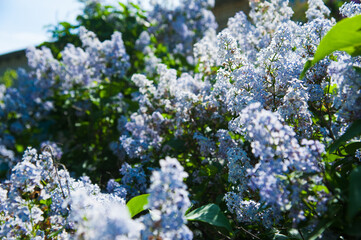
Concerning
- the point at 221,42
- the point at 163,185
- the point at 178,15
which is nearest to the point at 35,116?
the point at 178,15

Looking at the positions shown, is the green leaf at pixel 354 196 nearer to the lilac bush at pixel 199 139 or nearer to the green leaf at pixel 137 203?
the lilac bush at pixel 199 139

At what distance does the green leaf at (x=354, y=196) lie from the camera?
1281 mm

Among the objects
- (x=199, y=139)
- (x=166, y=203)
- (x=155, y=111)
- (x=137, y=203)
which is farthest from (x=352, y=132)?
(x=155, y=111)

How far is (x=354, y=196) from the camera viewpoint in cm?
133

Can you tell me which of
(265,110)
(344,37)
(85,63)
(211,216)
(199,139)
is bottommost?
(211,216)

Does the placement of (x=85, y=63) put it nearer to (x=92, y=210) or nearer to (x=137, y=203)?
(x=137, y=203)

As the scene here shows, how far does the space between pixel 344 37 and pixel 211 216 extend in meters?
1.26

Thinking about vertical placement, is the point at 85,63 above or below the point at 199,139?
above

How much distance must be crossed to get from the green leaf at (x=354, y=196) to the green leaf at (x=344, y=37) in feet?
2.59

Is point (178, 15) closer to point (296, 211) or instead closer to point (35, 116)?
point (35, 116)

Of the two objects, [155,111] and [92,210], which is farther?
[155,111]

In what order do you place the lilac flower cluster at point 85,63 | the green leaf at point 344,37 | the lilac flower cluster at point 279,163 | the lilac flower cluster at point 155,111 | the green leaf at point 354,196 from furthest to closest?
the lilac flower cluster at point 85,63 < the lilac flower cluster at point 155,111 < the green leaf at point 344,37 < the lilac flower cluster at point 279,163 < the green leaf at point 354,196

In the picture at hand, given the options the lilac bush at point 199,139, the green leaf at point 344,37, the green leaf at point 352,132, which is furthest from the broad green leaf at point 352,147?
the green leaf at point 344,37

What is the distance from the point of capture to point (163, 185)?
4.90 feet
